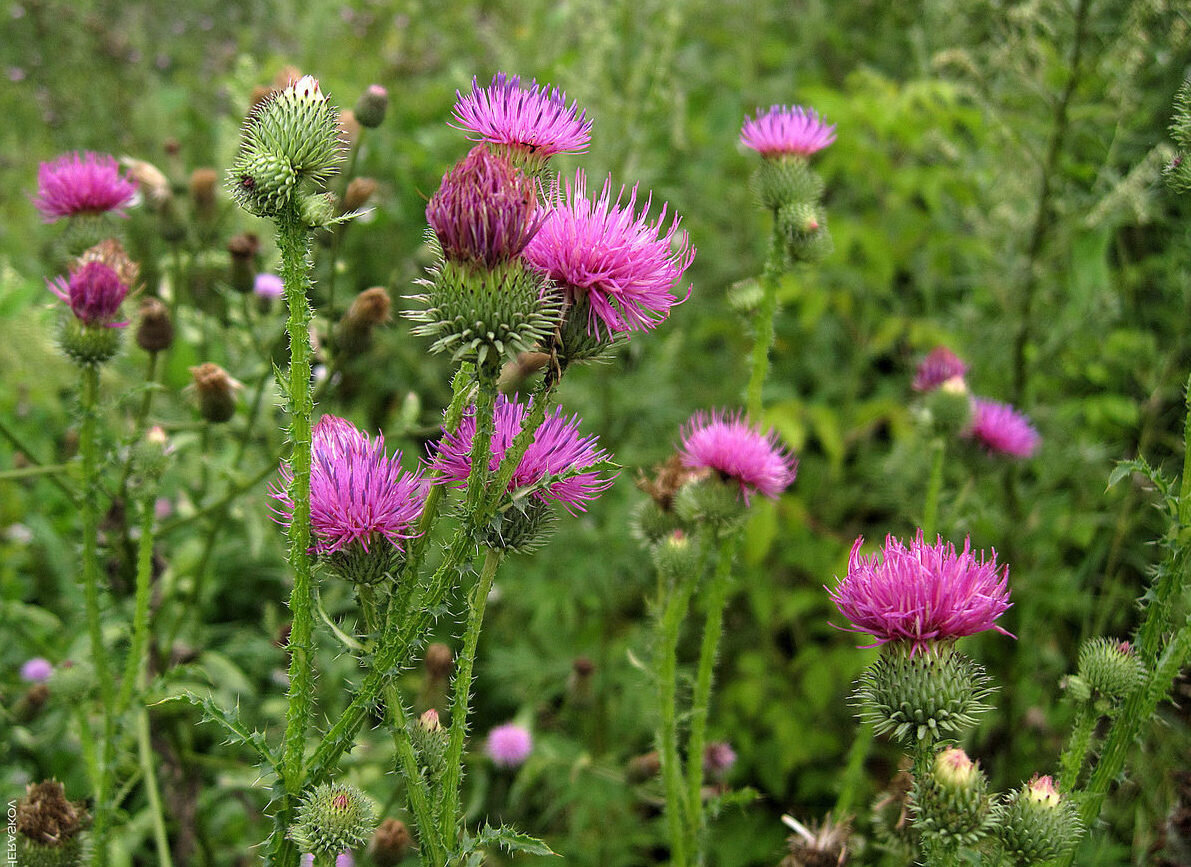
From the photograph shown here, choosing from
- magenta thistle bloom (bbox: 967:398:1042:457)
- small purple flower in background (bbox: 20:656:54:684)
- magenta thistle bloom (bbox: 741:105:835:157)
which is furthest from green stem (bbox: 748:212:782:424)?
small purple flower in background (bbox: 20:656:54:684)

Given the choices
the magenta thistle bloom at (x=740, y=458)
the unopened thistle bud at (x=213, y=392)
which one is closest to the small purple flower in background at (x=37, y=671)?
the unopened thistle bud at (x=213, y=392)

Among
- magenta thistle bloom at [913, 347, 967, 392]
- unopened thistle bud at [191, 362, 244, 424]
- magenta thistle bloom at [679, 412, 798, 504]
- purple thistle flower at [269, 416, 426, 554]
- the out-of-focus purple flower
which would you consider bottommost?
purple thistle flower at [269, 416, 426, 554]

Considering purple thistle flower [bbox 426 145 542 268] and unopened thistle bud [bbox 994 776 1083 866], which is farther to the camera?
unopened thistle bud [bbox 994 776 1083 866]

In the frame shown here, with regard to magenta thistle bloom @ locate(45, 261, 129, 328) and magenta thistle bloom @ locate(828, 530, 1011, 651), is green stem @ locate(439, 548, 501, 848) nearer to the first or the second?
magenta thistle bloom @ locate(828, 530, 1011, 651)

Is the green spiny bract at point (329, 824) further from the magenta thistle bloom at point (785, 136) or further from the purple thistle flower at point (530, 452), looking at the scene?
the magenta thistle bloom at point (785, 136)

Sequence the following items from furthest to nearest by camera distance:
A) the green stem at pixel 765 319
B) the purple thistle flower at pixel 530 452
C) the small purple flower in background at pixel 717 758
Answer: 1. the small purple flower in background at pixel 717 758
2. the green stem at pixel 765 319
3. the purple thistle flower at pixel 530 452

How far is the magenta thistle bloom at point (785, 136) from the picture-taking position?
255 centimetres

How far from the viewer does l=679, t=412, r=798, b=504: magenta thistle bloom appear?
7.75ft

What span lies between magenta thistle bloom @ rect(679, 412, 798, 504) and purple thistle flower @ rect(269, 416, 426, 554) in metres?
0.90

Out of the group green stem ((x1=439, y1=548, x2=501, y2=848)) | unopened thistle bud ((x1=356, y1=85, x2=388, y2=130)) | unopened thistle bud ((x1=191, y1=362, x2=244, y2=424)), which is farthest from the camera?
unopened thistle bud ((x1=356, y1=85, x2=388, y2=130))

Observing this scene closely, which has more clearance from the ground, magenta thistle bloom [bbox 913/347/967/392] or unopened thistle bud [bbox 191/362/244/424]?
magenta thistle bloom [bbox 913/347/967/392]

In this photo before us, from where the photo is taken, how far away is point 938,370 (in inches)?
127

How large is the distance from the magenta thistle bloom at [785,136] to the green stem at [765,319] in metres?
0.20

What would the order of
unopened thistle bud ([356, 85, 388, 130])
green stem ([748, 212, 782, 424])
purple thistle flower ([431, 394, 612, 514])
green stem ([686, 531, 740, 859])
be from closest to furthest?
purple thistle flower ([431, 394, 612, 514]), green stem ([686, 531, 740, 859]), green stem ([748, 212, 782, 424]), unopened thistle bud ([356, 85, 388, 130])
